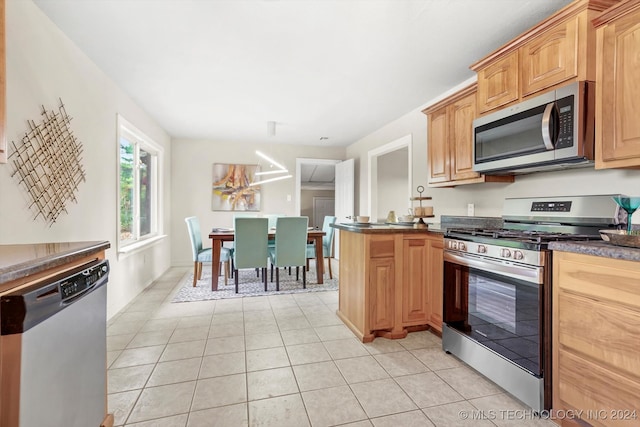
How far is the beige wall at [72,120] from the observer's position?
1705 mm

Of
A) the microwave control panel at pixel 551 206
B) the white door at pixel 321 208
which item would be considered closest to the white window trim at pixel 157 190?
the microwave control panel at pixel 551 206

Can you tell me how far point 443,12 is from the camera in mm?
1916

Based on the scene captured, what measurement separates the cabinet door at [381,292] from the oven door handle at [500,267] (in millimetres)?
479

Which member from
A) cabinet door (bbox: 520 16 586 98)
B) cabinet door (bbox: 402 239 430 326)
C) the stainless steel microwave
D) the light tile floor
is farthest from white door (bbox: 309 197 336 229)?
cabinet door (bbox: 520 16 586 98)

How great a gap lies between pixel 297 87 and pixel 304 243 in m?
1.90

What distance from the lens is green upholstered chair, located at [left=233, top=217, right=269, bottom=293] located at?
3.69m

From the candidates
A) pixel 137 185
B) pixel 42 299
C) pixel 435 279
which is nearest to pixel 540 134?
pixel 435 279

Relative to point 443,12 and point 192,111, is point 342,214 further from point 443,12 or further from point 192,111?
point 443,12

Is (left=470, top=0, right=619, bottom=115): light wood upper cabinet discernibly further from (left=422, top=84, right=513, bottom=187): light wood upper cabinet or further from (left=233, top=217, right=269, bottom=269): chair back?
(left=233, top=217, right=269, bottom=269): chair back

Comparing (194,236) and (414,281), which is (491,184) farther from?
(194,236)

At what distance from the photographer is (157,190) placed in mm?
4707

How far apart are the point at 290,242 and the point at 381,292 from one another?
5.74ft

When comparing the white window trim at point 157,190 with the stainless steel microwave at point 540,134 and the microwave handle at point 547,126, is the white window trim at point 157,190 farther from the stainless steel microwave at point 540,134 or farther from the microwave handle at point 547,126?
the microwave handle at point 547,126

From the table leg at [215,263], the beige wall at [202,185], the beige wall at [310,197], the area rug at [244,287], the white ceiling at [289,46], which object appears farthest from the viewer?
the beige wall at [310,197]
